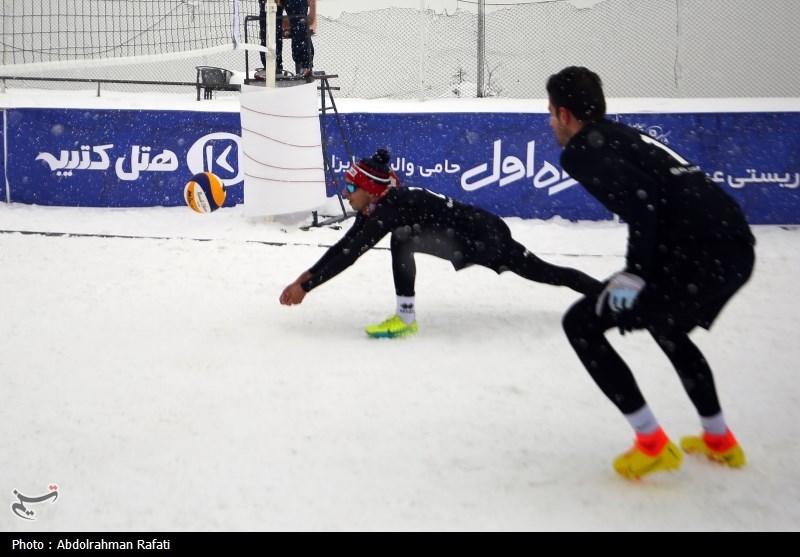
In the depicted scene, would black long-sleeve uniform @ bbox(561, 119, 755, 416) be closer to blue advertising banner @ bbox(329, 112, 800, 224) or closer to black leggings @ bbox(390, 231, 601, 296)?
black leggings @ bbox(390, 231, 601, 296)

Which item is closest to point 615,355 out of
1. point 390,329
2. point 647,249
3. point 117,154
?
point 647,249

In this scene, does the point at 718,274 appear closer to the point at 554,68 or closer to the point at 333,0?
the point at 554,68

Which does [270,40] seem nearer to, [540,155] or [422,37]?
[540,155]

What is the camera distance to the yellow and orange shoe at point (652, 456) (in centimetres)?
275

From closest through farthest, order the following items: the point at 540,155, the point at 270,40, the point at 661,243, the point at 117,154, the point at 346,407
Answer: the point at 661,243 → the point at 346,407 → the point at 270,40 → the point at 540,155 → the point at 117,154

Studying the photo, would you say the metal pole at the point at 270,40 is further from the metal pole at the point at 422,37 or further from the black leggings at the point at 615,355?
the black leggings at the point at 615,355

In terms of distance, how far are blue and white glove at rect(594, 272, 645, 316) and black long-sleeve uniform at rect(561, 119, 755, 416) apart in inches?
1.6

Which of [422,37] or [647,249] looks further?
[422,37]

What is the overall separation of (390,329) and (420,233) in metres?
0.57

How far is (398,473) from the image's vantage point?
289cm

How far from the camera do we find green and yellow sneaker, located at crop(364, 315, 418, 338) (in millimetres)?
4609

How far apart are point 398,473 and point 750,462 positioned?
1.28 m

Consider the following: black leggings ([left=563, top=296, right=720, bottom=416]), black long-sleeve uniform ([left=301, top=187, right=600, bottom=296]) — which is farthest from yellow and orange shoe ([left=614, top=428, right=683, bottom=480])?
black long-sleeve uniform ([left=301, top=187, right=600, bottom=296])

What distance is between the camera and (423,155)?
8.29m
